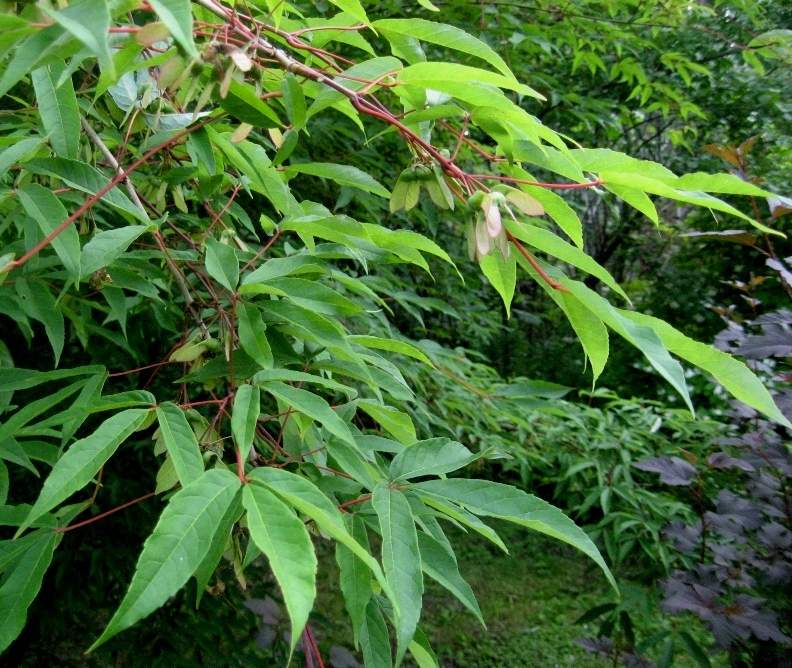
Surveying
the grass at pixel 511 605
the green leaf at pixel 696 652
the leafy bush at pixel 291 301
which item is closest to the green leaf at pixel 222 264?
the leafy bush at pixel 291 301

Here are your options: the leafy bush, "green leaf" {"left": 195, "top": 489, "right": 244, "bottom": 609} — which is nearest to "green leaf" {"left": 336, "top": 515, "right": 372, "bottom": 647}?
the leafy bush

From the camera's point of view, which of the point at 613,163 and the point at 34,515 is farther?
the point at 613,163

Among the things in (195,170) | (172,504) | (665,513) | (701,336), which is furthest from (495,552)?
(172,504)

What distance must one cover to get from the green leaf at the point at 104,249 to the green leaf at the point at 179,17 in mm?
304

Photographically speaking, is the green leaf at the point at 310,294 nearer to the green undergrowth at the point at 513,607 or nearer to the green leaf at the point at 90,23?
the green leaf at the point at 90,23

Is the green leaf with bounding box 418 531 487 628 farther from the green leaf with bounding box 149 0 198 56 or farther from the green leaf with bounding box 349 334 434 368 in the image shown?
the green leaf with bounding box 149 0 198 56

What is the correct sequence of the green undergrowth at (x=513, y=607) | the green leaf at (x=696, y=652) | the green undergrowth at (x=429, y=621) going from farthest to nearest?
the green undergrowth at (x=513, y=607), the green undergrowth at (x=429, y=621), the green leaf at (x=696, y=652)

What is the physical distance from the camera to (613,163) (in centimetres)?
66

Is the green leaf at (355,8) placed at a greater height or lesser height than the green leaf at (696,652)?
greater

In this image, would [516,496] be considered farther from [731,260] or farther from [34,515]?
[731,260]

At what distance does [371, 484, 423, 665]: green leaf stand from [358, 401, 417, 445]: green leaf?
0.62ft

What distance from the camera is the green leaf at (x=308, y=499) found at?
1.50 ft

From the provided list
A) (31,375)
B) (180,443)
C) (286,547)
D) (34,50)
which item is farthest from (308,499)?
(31,375)

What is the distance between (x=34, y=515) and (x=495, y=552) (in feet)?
13.2
